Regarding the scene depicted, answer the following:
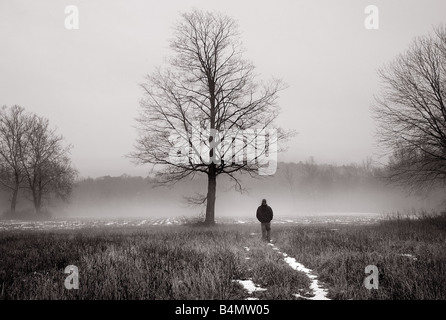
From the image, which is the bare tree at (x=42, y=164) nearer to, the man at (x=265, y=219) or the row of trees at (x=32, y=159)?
the row of trees at (x=32, y=159)

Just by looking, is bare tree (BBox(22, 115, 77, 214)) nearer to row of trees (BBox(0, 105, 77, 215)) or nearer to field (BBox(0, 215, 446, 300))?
row of trees (BBox(0, 105, 77, 215))

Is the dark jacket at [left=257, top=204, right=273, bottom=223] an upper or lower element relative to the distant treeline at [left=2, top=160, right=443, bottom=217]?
upper

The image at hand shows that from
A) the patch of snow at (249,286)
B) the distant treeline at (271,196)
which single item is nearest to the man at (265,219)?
the patch of snow at (249,286)

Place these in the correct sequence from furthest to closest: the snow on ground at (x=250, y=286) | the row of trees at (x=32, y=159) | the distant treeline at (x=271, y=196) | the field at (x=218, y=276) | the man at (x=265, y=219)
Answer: the distant treeline at (x=271, y=196) < the row of trees at (x=32, y=159) < the man at (x=265, y=219) < the snow on ground at (x=250, y=286) < the field at (x=218, y=276)

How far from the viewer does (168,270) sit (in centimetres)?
528

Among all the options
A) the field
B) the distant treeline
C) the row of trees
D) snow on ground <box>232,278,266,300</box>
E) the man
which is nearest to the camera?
the field

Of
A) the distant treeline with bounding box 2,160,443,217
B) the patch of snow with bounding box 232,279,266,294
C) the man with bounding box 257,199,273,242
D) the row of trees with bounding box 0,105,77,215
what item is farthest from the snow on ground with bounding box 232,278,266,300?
the distant treeline with bounding box 2,160,443,217

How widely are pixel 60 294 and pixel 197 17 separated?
16.2 meters

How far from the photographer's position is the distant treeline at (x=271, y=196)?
81688 mm

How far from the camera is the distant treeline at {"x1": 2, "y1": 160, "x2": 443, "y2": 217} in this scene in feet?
268

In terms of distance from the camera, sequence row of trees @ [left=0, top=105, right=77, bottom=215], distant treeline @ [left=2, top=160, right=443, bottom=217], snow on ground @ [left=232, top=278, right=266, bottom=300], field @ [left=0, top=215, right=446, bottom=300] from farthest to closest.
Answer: distant treeline @ [left=2, top=160, right=443, bottom=217] → row of trees @ [left=0, top=105, right=77, bottom=215] → snow on ground @ [left=232, top=278, right=266, bottom=300] → field @ [left=0, top=215, right=446, bottom=300]

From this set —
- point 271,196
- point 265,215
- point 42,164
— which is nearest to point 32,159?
point 42,164

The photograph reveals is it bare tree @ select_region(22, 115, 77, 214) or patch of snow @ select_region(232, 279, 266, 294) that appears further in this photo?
bare tree @ select_region(22, 115, 77, 214)

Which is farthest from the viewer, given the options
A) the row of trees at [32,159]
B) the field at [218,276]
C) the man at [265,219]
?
the row of trees at [32,159]
